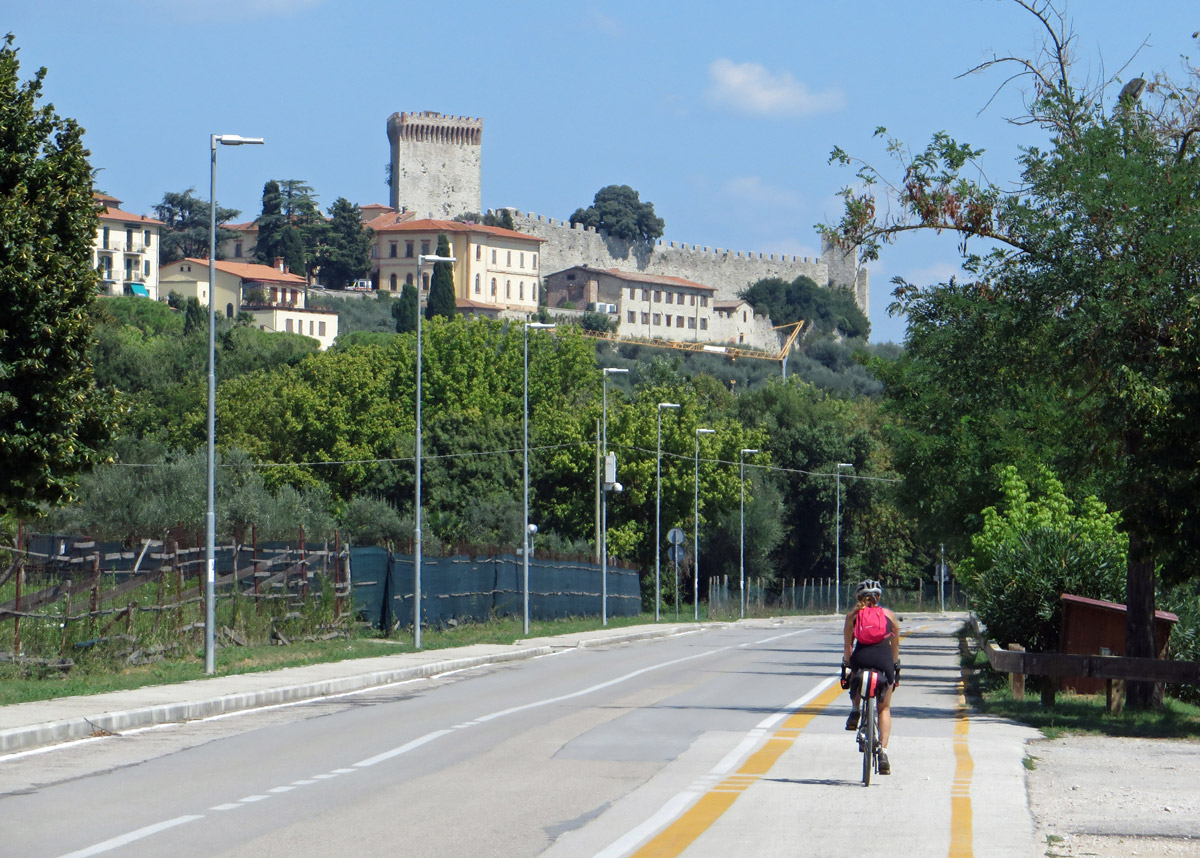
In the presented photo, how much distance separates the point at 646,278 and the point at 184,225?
54.0 metres

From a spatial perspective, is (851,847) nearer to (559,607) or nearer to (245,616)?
(245,616)

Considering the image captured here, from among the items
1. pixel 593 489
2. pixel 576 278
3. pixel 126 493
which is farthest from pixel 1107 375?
pixel 576 278

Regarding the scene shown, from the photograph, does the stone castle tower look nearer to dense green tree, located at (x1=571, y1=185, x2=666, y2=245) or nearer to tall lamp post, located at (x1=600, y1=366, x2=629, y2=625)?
dense green tree, located at (x1=571, y1=185, x2=666, y2=245)

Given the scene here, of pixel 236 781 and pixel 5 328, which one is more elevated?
pixel 5 328

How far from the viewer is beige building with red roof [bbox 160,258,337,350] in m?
148

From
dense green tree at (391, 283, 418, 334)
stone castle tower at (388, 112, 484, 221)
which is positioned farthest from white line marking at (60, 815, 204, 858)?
stone castle tower at (388, 112, 484, 221)

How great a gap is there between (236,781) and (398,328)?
134 meters

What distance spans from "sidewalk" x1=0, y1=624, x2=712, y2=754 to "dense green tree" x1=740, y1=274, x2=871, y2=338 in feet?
544

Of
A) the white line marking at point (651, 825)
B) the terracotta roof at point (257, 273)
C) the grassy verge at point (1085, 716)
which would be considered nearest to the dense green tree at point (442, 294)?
the terracotta roof at point (257, 273)

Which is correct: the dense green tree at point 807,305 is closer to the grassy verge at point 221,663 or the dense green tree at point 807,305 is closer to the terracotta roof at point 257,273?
the terracotta roof at point 257,273

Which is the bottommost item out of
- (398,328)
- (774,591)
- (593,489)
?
(774,591)

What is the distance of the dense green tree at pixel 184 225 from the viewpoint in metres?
173

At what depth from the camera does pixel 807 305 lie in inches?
7667

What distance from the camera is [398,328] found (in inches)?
5709
